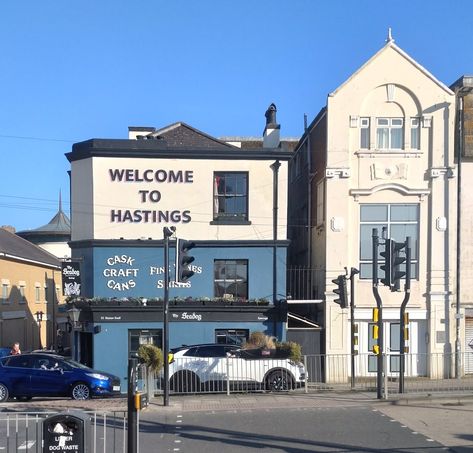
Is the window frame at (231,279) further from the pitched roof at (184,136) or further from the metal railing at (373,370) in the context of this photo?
the pitched roof at (184,136)

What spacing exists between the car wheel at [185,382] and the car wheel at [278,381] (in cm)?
206

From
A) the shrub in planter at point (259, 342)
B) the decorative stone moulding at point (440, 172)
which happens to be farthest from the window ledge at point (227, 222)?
the decorative stone moulding at point (440, 172)

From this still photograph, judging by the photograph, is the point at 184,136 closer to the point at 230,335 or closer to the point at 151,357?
the point at 230,335

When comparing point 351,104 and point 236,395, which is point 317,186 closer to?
point 351,104

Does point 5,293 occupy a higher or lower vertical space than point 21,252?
lower

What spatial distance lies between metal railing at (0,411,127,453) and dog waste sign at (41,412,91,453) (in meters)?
2.16

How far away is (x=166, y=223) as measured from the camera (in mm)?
26203

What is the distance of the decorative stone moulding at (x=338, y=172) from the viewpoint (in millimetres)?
25953

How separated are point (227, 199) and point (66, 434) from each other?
18581 mm

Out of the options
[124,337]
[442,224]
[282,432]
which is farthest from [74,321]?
[282,432]

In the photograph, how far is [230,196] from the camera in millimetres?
26422

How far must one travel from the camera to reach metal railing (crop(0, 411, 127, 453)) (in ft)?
38.0

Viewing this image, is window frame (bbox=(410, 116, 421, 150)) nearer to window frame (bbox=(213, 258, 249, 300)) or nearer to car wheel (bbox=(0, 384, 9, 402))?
window frame (bbox=(213, 258, 249, 300))

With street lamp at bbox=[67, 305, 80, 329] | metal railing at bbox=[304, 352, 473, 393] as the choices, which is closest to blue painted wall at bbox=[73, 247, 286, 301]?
street lamp at bbox=[67, 305, 80, 329]
